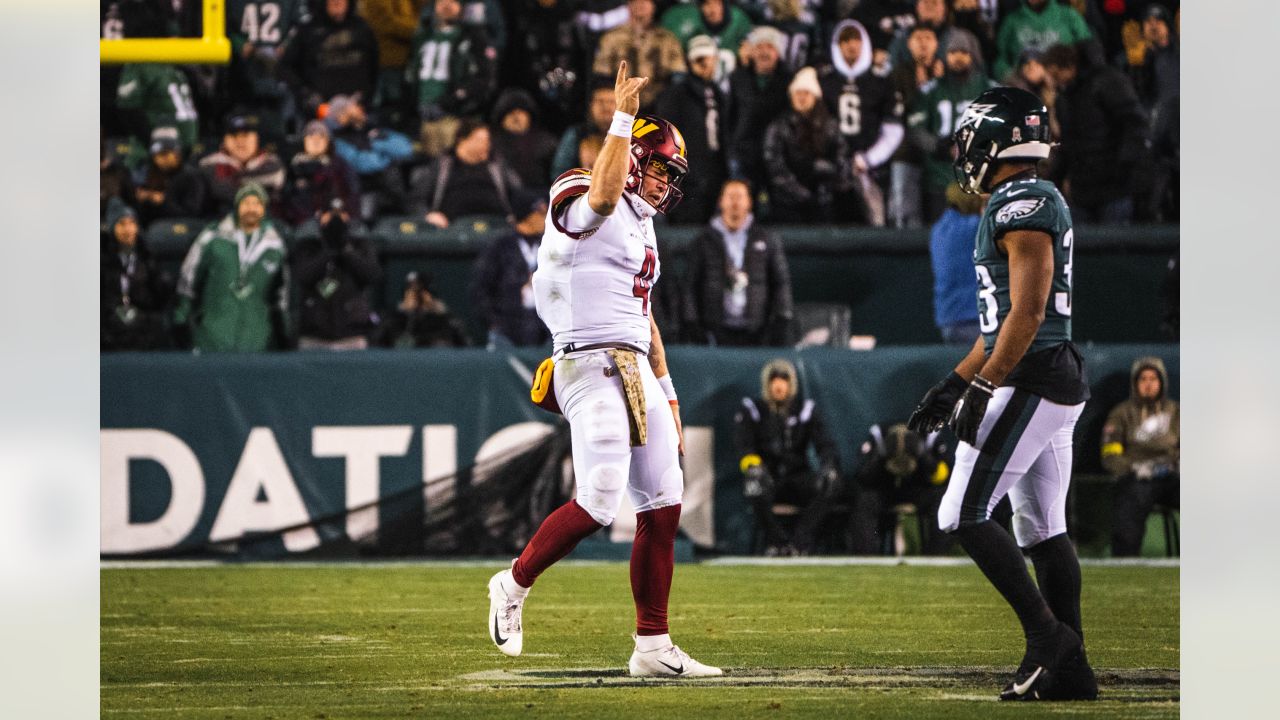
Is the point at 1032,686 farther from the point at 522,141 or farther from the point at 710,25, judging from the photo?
the point at 710,25

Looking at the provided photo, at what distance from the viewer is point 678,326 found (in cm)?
1213

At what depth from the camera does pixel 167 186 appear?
14.2 m

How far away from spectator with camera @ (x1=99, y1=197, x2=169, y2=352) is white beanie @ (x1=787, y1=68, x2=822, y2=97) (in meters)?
5.03

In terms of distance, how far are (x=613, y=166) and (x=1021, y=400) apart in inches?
62.7

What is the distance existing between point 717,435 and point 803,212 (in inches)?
114

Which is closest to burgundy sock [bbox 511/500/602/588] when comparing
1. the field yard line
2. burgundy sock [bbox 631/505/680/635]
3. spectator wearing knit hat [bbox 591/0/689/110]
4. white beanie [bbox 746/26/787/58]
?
burgundy sock [bbox 631/505/680/635]

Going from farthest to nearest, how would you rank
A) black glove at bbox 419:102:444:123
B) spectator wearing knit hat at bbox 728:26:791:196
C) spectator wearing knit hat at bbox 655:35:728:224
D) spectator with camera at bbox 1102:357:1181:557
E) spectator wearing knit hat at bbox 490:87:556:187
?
black glove at bbox 419:102:444:123 → spectator wearing knit hat at bbox 490:87:556:187 → spectator wearing knit hat at bbox 728:26:791:196 → spectator wearing knit hat at bbox 655:35:728:224 → spectator with camera at bbox 1102:357:1181:557

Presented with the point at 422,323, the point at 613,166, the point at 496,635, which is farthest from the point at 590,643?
the point at 422,323

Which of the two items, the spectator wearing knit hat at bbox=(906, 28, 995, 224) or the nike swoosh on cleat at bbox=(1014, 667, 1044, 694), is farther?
the spectator wearing knit hat at bbox=(906, 28, 995, 224)

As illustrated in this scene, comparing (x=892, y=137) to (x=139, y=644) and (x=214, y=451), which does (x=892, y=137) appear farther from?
(x=139, y=644)

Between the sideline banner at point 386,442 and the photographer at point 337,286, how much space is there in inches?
46.3

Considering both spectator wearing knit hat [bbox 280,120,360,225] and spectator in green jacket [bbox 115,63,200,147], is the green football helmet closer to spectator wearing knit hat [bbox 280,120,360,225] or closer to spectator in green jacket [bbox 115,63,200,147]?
spectator wearing knit hat [bbox 280,120,360,225]

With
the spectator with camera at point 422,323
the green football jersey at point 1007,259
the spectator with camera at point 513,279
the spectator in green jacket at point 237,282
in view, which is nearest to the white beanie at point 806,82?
the spectator with camera at point 513,279

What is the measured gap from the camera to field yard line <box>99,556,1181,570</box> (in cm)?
1082
